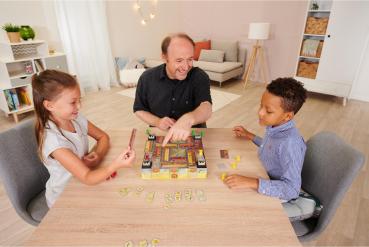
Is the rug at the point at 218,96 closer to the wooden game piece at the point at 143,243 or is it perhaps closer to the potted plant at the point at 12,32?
the potted plant at the point at 12,32

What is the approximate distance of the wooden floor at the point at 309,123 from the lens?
1.75 metres

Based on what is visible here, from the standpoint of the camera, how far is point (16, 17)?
3.60 m

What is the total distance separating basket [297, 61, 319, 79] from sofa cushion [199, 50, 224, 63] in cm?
150

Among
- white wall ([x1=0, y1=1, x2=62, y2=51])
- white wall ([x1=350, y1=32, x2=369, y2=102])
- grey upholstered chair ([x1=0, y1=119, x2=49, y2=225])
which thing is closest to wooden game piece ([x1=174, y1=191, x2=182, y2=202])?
grey upholstered chair ([x1=0, y1=119, x2=49, y2=225])

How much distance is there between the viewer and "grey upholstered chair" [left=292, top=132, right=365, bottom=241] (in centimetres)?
108

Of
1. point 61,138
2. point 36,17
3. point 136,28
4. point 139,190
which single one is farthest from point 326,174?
point 136,28

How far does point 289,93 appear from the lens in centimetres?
122

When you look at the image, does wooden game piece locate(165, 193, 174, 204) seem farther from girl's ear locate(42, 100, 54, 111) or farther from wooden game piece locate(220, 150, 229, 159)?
girl's ear locate(42, 100, 54, 111)

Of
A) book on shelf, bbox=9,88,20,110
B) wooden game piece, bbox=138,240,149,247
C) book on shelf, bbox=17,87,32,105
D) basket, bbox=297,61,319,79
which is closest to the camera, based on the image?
wooden game piece, bbox=138,240,149,247

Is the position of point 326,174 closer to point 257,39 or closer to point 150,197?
point 150,197

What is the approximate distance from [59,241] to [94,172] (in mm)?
292

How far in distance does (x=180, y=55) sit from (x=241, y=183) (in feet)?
2.79

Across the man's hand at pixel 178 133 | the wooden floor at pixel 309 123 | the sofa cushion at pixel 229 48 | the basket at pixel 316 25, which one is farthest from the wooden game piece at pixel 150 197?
the sofa cushion at pixel 229 48

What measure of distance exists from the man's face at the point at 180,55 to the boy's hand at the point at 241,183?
2.63 ft
